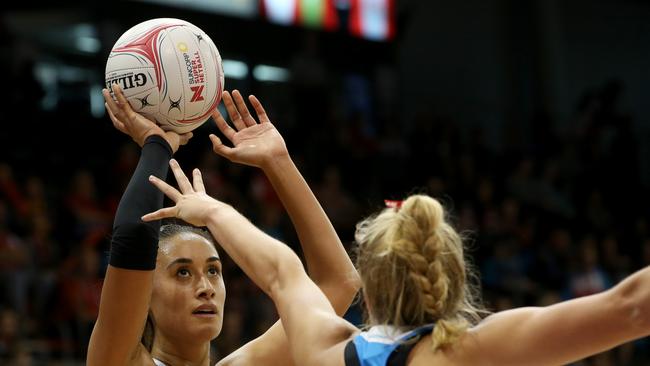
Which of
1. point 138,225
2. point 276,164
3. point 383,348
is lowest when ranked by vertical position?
point 383,348

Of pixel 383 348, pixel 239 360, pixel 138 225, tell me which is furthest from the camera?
pixel 239 360

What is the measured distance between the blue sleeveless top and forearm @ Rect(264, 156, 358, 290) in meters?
0.68

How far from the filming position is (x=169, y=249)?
3.24 meters

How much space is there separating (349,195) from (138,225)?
7629 millimetres

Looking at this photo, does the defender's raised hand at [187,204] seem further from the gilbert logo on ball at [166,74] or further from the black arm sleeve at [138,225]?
the gilbert logo on ball at [166,74]

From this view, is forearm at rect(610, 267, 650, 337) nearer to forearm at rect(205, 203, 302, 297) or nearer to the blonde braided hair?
the blonde braided hair

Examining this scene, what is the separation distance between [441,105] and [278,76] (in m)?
3.01

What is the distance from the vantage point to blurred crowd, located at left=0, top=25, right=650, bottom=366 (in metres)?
6.99

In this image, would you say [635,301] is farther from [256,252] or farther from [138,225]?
[138,225]

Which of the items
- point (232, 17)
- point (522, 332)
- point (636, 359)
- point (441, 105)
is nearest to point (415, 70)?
point (441, 105)

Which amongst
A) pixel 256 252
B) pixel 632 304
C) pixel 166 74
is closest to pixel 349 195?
pixel 166 74

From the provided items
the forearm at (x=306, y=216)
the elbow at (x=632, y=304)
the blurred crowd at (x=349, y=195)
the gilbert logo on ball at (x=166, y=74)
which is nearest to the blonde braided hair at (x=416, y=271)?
the elbow at (x=632, y=304)

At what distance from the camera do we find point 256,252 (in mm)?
2354

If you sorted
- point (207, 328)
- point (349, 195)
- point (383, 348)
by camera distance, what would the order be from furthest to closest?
point (349, 195)
point (207, 328)
point (383, 348)
